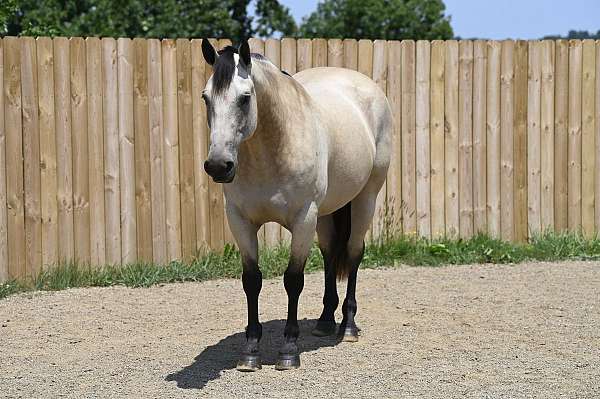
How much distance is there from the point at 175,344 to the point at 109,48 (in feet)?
9.96

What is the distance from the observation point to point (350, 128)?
6.35 metres

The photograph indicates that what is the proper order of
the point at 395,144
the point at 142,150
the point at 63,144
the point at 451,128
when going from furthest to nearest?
the point at 451,128
the point at 395,144
the point at 142,150
the point at 63,144

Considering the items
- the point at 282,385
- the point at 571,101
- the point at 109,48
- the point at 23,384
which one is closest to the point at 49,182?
the point at 109,48

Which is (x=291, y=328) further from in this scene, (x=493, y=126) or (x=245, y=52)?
(x=493, y=126)

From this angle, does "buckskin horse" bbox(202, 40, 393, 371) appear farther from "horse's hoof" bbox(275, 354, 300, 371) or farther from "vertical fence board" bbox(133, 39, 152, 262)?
"vertical fence board" bbox(133, 39, 152, 262)

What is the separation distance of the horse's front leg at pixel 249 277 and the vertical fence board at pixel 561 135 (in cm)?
480

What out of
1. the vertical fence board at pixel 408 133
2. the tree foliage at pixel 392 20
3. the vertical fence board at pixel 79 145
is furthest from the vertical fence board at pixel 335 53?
the tree foliage at pixel 392 20

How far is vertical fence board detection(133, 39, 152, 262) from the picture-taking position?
834 cm

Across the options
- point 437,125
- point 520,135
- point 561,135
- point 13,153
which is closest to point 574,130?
point 561,135

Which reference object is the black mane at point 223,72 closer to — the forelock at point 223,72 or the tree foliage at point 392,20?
the forelock at point 223,72

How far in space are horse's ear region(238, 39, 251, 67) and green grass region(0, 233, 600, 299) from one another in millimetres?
3361

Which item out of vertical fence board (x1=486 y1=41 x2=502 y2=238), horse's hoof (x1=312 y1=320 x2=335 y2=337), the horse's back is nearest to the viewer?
the horse's back

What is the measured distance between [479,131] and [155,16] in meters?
14.5

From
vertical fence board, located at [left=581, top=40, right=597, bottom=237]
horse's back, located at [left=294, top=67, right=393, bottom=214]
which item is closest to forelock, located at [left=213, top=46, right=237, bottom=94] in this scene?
horse's back, located at [left=294, top=67, right=393, bottom=214]
